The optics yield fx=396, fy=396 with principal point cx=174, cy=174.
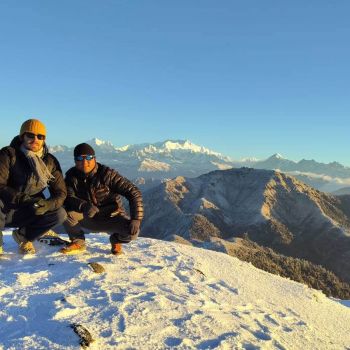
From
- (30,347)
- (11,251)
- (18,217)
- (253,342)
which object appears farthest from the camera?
(11,251)

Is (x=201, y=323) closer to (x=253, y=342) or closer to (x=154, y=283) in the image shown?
(x=253, y=342)

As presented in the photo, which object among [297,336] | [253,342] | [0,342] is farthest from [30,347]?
[297,336]

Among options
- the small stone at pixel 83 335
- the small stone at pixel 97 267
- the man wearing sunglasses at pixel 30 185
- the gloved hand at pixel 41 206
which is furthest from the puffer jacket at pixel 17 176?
the small stone at pixel 83 335

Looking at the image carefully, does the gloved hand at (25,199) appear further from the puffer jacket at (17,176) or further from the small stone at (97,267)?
the small stone at (97,267)

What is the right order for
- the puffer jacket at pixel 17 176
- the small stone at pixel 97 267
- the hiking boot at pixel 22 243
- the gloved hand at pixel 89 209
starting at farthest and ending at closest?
the hiking boot at pixel 22 243 → the gloved hand at pixel 89 209 → the small stone at pixel 97 267 → the puffer jacket at pixel 17 176

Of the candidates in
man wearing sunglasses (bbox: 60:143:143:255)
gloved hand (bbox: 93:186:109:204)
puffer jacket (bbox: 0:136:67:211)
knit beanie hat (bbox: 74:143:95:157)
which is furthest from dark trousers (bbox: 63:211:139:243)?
knit beanie hat (bbox: 74:143:95:157)

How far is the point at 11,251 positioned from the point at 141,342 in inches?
221

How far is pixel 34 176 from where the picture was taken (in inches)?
366

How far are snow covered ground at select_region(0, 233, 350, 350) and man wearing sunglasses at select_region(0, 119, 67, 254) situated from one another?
0.92m

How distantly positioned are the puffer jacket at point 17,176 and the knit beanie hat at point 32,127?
1.40ft

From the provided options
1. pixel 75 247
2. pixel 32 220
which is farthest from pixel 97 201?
pixel 32 220

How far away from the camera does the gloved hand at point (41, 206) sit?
945 cm

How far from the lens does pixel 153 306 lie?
7.80 m

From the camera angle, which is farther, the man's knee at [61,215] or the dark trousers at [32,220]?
the man's knee at [61,215]
